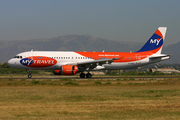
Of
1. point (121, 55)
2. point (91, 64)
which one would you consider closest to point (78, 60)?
point (91, 64)

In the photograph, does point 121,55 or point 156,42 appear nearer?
point 121,55

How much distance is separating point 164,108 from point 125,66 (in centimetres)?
3024

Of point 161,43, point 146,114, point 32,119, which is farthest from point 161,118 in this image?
point 161,43

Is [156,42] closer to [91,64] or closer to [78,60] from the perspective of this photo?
[91,64]

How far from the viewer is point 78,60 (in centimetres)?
4041

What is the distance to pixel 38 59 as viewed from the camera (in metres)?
38.5

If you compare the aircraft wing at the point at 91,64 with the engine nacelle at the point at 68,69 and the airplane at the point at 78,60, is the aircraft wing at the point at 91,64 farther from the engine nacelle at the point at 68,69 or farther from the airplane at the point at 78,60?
the engine nacelle at the point at 68,69

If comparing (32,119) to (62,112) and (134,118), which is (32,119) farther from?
(134,118)

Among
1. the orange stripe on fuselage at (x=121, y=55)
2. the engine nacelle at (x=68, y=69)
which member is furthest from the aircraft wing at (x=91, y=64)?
the orange stripe on fuselage at (x=121, y=55)

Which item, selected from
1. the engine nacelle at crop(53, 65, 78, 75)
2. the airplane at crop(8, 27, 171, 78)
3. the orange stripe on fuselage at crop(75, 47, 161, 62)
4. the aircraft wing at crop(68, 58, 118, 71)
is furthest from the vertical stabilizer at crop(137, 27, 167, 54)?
the engine nacelle at crop(53, 65, 78, 75)

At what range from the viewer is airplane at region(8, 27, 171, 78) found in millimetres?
38438

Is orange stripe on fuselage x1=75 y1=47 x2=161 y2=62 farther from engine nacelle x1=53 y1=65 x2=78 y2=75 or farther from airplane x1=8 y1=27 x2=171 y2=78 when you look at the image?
engine nacelle x1=53 y1=65 x2=78 y2=75

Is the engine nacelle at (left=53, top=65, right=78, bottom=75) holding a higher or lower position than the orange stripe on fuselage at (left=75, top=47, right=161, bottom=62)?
lower

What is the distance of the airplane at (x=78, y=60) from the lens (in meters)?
38.4
